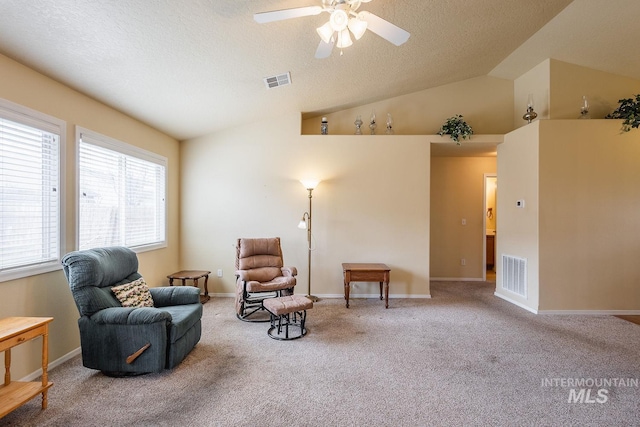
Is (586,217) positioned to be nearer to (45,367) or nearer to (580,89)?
(580,89)

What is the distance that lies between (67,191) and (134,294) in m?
1.12

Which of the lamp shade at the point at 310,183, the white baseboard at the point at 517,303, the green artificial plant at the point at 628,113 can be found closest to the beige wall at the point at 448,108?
the lamp shade at the point at 310,183

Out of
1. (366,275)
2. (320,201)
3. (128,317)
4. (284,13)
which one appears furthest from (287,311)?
(284,13)

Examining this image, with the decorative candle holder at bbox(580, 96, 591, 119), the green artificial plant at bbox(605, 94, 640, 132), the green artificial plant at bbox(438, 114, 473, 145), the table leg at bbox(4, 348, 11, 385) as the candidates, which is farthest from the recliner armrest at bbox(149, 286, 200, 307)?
the green artificial plant at bbox(605, 94, 640, 132)

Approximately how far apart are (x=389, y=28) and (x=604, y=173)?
12.3ft

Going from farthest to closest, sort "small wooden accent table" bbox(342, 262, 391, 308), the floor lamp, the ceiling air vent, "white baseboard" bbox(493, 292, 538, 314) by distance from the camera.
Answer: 1. the floor lamp
2. "small wooden accent table" bbox(342, 262, 391, 308)
3. "white baseboard" bbox(493, 292, 538, 314)
4. the ceiling air vent

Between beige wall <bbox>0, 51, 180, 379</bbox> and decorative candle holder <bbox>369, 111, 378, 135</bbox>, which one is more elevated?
decorative candle holder <bbox>369, 111, 378, 135</bbox>

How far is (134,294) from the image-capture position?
2.62 m

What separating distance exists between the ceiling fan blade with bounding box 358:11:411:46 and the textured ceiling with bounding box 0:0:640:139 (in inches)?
27.2

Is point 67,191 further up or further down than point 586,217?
further up

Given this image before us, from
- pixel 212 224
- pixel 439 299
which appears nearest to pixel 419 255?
pixel 439 299

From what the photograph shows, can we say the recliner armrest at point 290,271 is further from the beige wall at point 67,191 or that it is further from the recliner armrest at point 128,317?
the beige wall at point 67,191

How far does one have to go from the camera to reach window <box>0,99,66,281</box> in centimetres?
211

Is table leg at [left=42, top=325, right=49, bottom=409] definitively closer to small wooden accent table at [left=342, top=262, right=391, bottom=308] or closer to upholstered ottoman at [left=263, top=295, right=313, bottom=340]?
upholstered ottoman at [left=263, top=295, right=313, bottom=340]
